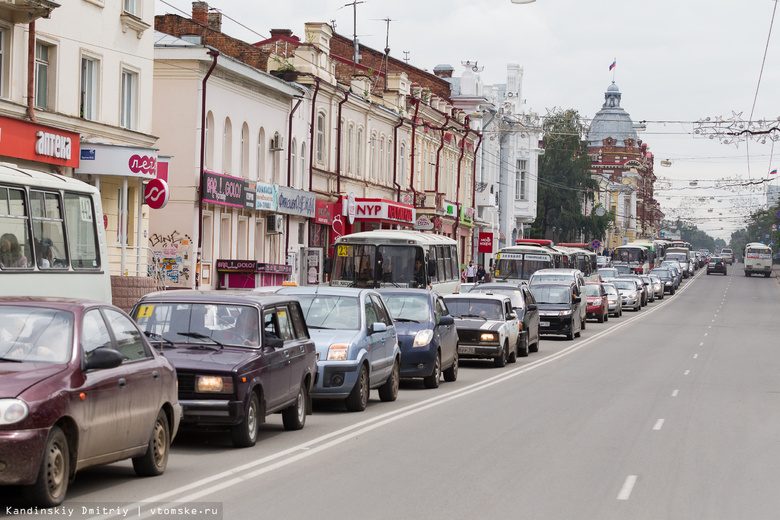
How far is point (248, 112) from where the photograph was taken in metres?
38.5

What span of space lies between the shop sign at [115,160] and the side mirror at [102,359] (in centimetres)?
1911

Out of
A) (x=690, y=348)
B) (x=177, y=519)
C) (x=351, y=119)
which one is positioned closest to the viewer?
(x=177, y=519)

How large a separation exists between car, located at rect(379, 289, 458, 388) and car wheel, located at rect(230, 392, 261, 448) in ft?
24.2

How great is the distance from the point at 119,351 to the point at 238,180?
2743 cm

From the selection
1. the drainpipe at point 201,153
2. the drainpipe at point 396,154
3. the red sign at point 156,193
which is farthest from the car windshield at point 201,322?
the drainpipe at point 396,154

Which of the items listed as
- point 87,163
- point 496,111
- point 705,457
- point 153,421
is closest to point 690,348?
point 87,163

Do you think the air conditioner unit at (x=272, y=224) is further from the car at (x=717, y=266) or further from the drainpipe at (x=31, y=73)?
the car at (x=717, y=266)

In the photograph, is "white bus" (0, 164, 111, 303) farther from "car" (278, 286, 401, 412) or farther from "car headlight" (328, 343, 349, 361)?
"car headlight" (328, 343, 349, 361)

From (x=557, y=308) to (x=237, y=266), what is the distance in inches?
380

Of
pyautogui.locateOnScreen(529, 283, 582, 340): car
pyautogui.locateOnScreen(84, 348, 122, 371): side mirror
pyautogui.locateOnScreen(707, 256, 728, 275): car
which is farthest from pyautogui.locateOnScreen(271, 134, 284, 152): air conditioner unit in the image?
pyautogui.locateOnScreen(707, 256, 728, 275): car

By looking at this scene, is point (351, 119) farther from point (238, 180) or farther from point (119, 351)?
point (119, 351)

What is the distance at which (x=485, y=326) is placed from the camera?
2497cm

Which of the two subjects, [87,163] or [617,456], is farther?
[87,163]

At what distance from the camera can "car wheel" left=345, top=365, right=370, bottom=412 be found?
15742mm
